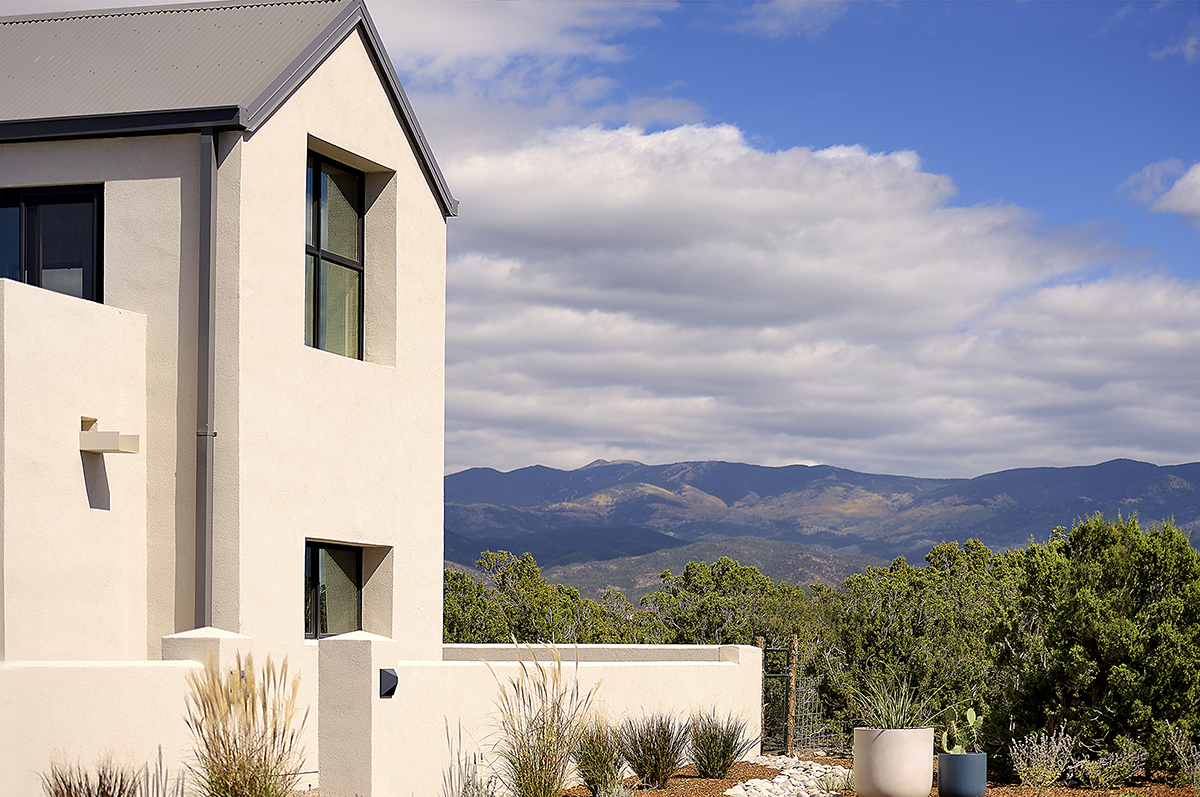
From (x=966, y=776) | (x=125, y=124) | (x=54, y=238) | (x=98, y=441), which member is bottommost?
(x=966, y=776)

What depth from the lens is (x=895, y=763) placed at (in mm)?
13234

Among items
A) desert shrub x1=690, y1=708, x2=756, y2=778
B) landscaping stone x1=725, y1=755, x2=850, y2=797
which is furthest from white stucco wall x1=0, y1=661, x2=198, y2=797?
desert shrub x1=690, y1=708, x2=756, y2=778

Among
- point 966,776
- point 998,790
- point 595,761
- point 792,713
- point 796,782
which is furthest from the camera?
point 792,713

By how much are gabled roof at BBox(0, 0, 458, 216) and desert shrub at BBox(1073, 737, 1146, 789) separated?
1111 centimetres

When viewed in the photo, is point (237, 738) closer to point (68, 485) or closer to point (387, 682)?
point (387, 682)

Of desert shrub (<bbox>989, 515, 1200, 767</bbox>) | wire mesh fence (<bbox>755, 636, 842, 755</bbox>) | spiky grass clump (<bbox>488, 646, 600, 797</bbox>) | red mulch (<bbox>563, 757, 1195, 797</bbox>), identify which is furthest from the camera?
wire mesh fence (<bbox>755, 636, 842, 755</bbox>)

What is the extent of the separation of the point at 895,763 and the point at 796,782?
241 centimetres

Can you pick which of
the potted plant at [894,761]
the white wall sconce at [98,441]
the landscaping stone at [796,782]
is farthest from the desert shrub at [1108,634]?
the white wall sconce at [98,441]

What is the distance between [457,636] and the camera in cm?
3331

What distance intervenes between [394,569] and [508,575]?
62.0 ft

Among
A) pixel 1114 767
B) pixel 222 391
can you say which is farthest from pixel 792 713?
pixel 222 391

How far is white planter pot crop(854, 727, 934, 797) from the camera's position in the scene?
13.2 metres

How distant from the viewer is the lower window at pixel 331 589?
14.7 meters

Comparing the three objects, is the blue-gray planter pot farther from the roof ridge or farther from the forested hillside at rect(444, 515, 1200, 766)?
the roof ridge
